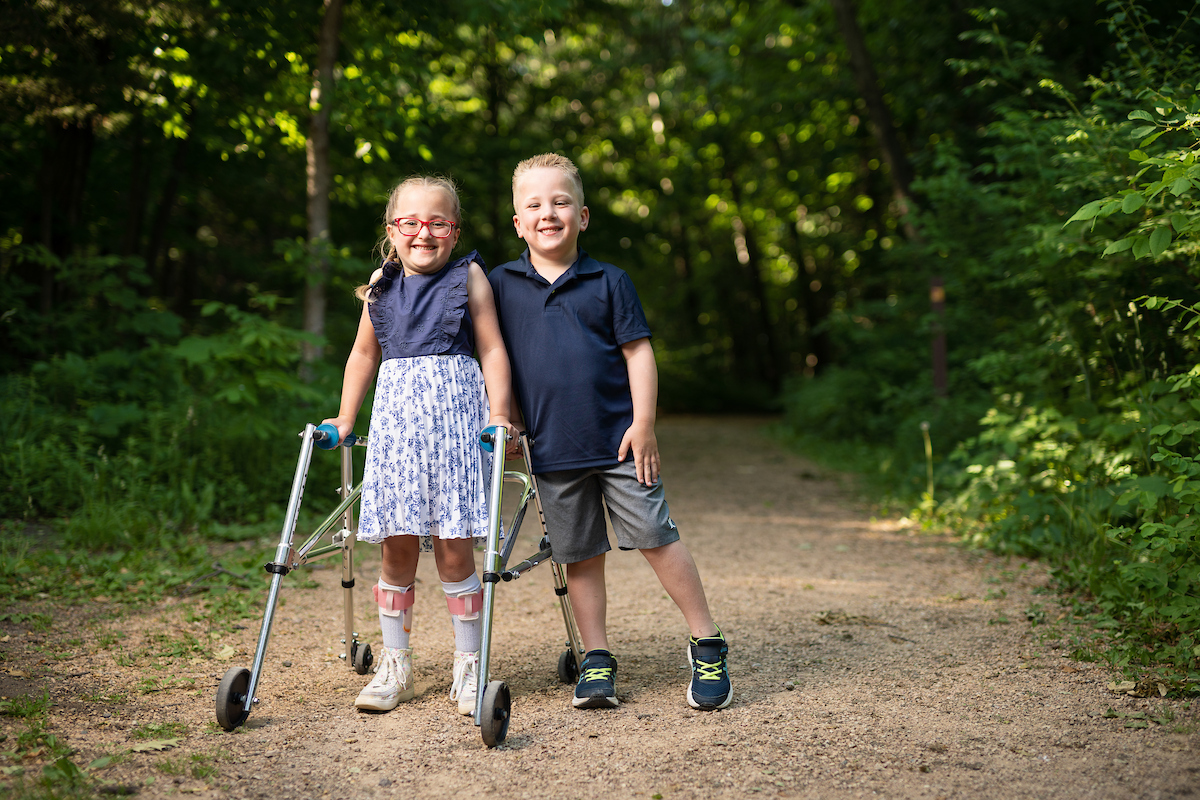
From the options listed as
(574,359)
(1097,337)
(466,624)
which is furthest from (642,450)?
(1097,337)

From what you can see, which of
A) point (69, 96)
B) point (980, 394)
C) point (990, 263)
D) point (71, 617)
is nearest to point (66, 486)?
point (71, 617)

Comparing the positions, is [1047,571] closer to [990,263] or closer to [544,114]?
[990,263]

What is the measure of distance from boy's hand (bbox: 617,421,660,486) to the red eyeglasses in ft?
2.99

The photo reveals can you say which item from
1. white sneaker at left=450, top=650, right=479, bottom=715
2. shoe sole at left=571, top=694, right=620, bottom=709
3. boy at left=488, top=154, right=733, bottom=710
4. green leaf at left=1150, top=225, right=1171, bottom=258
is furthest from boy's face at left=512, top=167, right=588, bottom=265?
green leaf at left=1150, top=225, right=1171, bottom=258

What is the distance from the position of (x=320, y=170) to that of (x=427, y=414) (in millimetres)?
5400

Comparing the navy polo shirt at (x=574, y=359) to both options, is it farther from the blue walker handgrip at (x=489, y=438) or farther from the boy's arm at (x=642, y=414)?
the blue walker handgrip at (x=489, y=438)

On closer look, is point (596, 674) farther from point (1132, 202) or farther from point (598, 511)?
point (1132, 202)

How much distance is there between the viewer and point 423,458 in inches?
112

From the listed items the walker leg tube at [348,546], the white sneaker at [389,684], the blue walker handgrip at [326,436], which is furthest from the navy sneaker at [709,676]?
the blue walker handgrip at [326,436]

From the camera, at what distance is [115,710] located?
111 inches

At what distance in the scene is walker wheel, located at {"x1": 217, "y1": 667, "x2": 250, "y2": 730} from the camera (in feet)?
8.60

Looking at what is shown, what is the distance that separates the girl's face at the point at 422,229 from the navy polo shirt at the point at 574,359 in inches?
9.3

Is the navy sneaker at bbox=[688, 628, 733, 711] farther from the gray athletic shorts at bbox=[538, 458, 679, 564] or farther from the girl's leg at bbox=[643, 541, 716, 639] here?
the gray athletic shorts at bbox=[538, 458, 679, 564]

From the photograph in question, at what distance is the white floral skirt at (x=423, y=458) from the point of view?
2.82m
